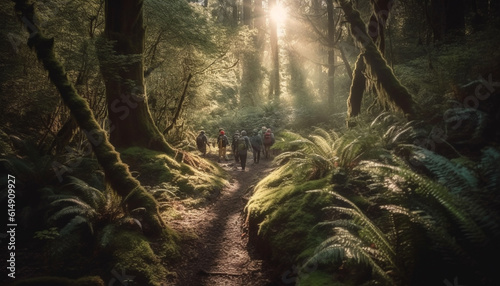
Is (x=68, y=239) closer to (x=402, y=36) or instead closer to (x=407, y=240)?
(x=407, y=240)

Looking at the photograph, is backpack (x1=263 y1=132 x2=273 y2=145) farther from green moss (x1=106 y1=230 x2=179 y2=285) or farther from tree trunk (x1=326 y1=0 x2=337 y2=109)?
green moss (x1=106 y1=230 x2=179 y2=285)

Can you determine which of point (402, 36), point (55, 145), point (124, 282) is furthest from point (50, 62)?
point (402, 36)

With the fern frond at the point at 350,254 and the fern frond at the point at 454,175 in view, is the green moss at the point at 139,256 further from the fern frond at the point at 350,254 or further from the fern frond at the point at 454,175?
the fern frond at the point at 454,175

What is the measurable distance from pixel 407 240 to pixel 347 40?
1783 cm

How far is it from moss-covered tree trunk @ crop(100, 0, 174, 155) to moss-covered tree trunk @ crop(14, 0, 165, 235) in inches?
102

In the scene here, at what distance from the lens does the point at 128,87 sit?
27.3ft

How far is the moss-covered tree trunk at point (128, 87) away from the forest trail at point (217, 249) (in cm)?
320

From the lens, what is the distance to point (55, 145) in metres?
7.55

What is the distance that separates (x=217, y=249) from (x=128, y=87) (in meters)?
5.78

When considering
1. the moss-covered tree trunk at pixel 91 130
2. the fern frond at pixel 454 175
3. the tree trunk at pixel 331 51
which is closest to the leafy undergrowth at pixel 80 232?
the moss-covered tree trunk at pixel 91 130

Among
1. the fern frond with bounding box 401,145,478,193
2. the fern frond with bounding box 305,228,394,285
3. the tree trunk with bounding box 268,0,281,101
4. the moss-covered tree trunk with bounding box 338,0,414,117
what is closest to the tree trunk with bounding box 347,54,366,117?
the moss-covered tree trunk with bounding box 338,0,414,117

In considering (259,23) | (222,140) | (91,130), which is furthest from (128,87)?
(259,23)

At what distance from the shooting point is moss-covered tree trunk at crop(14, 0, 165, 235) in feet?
16.2

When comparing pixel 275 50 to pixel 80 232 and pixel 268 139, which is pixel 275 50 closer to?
pixel 268 139
